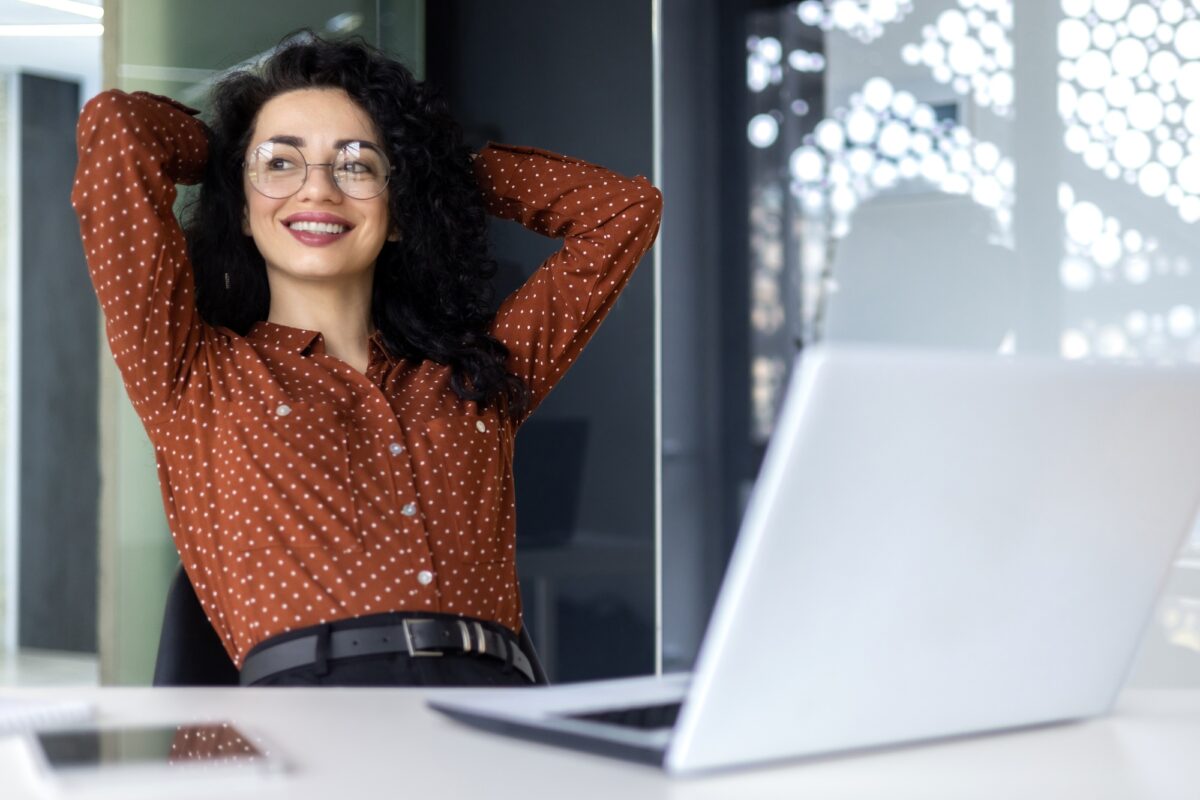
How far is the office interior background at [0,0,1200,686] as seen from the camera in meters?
2.88

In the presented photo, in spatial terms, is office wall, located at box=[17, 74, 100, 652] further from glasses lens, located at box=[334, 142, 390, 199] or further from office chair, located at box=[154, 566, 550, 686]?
office chair, located at box=[154, 566, 550, 686]

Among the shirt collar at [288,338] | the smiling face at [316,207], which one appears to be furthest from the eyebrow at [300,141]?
the shirt collar at [288,338]

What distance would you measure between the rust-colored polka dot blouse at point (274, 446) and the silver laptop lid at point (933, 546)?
0.96 metres

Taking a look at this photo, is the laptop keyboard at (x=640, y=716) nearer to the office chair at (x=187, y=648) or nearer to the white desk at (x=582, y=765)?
the white desk at (x=582, y=765)

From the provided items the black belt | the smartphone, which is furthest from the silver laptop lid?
the black belt

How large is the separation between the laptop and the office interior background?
6.56ft

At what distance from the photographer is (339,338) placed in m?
2.04

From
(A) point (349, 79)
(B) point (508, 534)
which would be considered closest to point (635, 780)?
(B) point (508, 534)

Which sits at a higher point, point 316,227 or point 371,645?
point 316,227

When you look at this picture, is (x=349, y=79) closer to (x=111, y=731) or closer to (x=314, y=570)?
(x=314, y=570)

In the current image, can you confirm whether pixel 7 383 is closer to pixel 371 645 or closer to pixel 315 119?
pixel 315 119

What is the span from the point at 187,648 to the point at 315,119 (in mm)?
802

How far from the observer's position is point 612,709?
36.7 inches

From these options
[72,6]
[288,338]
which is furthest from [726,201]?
[288,338]
